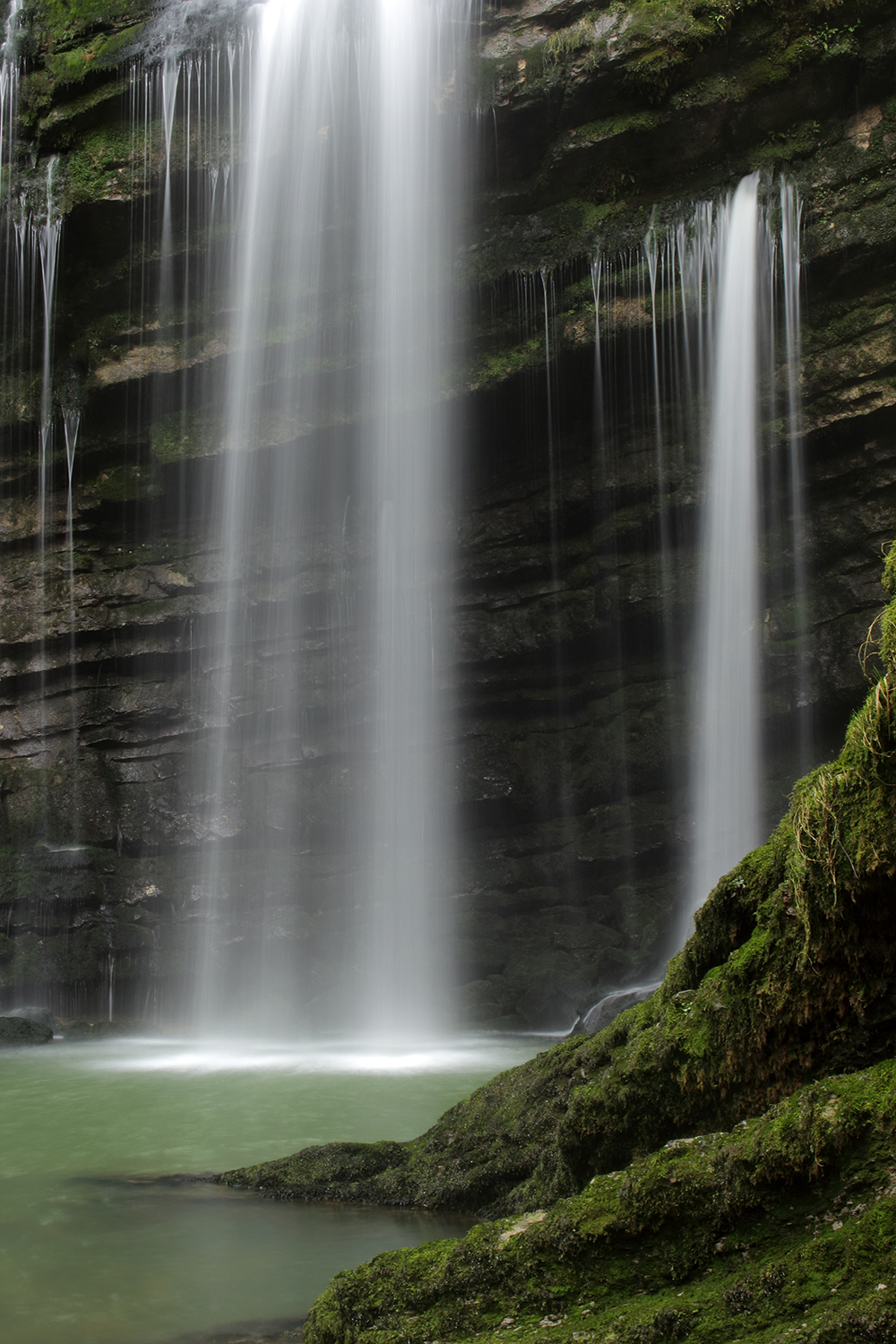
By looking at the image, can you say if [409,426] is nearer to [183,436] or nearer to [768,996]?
[183,436]

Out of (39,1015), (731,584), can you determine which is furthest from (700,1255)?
(39,1015)

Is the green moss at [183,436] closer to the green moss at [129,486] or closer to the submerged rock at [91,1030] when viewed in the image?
the green moss at [129,486]

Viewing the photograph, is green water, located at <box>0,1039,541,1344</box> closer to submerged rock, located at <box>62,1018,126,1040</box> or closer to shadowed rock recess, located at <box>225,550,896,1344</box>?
shadowed rock recess, located at <box>225,550,896,1344</box>

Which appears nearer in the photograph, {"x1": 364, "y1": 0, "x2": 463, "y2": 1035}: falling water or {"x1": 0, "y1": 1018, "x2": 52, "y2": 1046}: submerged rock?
{"x1": 0, "y1": 1018, "x2": 52, "y2": 1046}: submerged rock

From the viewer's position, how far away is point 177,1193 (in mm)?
5668

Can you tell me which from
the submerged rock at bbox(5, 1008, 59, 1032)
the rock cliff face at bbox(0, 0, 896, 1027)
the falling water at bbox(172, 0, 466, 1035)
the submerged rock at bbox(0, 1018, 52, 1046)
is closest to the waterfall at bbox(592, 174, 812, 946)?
the rock cliff face at bbox(0, 0, 896, 1027)

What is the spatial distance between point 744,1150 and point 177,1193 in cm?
413

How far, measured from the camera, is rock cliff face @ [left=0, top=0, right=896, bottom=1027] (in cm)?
1497

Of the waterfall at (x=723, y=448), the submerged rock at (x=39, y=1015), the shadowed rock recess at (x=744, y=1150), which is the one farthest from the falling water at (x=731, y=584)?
the shadowed rock recess at (x=744, y=1150)

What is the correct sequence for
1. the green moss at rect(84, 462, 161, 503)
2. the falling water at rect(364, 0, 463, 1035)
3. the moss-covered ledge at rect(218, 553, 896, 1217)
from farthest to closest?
the green moss at rect(84, 462, 161, 503)
the falling water at rect(364, 0, 463, 1035)
the moss-covered ledge at rect(218, 553, 896, 1217)

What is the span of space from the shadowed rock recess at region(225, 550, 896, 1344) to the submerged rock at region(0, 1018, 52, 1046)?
12.1 m

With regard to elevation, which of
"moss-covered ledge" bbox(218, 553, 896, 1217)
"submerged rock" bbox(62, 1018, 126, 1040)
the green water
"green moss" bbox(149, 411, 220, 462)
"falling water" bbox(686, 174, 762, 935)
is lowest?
the green water

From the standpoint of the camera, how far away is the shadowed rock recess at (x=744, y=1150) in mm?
2439

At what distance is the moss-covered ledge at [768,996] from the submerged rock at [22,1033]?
442 inches
